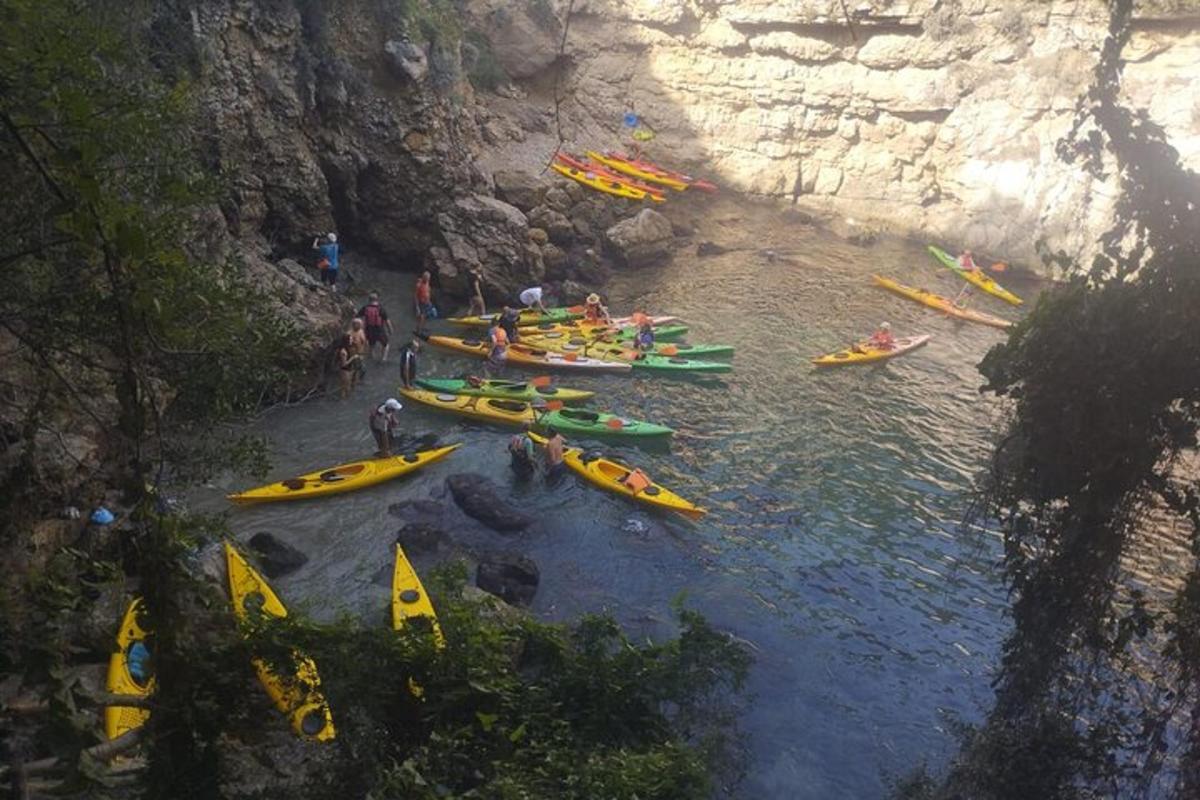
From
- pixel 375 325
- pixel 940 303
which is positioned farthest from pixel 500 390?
pixel 940 303

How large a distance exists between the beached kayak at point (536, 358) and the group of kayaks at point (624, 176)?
9333 mm

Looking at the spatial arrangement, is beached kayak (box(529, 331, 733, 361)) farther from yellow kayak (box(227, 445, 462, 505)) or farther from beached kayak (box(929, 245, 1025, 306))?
beached kayak (box(929, 245, 1025, 306))

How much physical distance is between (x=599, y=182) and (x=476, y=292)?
319 inches

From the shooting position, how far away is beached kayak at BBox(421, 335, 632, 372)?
61.2 feet

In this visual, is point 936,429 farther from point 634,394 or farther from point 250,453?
point 250,453

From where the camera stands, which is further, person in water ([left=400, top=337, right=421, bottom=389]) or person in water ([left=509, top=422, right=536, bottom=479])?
person in water ([left=400, top=337, right=421, bottom=389])

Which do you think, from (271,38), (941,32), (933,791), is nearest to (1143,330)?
(933,791)


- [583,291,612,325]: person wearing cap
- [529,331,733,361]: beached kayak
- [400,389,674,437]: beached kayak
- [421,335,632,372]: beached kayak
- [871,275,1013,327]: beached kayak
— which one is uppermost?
[871,275,1013,327]: beached kayak

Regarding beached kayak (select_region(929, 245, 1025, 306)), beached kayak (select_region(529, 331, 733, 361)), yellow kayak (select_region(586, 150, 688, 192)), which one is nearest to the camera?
beached kayak (select_region(529, 331, 733, 361))

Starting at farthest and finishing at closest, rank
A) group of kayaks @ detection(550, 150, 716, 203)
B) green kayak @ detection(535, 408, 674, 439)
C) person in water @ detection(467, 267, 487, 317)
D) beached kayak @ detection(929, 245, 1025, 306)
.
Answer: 1. group of kayaks @ detection(550, 150, 716, 203)
2. beached kayak @ detection(929, 245, 1025, 306)
3. person in water @ detection(467, 267, 487, 317)
4. green kayak @ detection(535, 408, 674, 439)

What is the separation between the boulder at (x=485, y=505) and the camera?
524 inches

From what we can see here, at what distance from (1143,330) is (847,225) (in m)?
24.0

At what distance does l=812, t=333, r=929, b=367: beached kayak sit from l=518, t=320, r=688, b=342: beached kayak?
11.6ft

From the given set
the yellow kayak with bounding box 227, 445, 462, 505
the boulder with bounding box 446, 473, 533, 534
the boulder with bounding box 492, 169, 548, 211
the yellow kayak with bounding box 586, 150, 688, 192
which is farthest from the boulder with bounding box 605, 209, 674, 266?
the boulder with bounding box 446, 473, 533, 534
